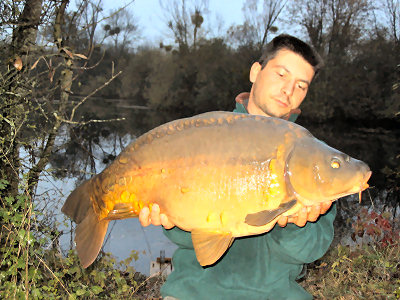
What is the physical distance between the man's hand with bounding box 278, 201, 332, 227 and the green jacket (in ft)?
0.28

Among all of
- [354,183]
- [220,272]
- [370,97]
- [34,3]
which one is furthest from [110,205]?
[370,97]

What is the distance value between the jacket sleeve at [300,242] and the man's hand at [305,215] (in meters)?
0.06

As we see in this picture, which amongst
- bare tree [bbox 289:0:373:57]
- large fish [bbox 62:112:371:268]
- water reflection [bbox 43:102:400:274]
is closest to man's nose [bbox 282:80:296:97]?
large fish [bbox 62:112:371:268]

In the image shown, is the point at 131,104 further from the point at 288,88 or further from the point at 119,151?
the point at 288,88

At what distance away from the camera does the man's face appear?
1791 mm

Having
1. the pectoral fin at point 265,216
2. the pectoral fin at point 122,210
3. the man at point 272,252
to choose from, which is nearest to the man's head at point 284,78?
the man at point 272,252

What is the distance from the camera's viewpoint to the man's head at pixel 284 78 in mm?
1794

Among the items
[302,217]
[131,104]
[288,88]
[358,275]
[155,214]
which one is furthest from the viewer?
[131,104]

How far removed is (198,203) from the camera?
130 centimetres

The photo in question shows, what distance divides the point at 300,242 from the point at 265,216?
405 mm

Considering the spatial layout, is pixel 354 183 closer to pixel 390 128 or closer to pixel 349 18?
pixel 390 128

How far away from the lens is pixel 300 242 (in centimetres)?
157

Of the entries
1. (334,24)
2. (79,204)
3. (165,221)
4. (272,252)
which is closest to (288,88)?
(272,252)

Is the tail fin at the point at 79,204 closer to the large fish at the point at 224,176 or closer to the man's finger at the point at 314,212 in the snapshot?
the large fish at the point at 224,176
